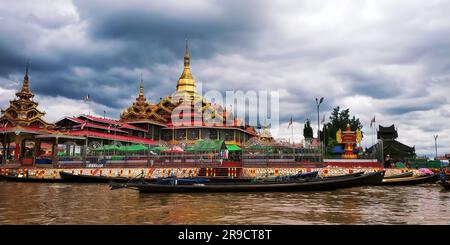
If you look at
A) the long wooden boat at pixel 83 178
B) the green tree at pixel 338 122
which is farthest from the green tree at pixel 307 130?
the long wooden boat at pixel 83 178

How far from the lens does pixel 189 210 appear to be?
15.5 metres

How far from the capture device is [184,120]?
55625mm

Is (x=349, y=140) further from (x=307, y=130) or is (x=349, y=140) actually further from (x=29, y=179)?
(x=29, y=179)

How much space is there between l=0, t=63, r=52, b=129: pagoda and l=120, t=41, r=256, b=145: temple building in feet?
43.6

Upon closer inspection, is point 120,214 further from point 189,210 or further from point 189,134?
point 189,134

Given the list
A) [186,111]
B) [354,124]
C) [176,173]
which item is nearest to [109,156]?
[176,173]

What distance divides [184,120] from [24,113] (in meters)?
22.9

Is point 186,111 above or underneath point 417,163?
above

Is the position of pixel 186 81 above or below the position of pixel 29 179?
above

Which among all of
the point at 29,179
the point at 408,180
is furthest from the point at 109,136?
the point at 408,180

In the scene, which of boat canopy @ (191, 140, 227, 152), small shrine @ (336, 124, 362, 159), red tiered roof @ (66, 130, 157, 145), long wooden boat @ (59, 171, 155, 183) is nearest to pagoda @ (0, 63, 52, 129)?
red tiered roof @ (66, 130, 157, 145)

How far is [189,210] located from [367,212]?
7709 millimetres

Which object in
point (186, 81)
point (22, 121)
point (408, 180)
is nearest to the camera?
point (408, 180)

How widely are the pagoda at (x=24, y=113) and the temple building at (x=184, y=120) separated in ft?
43.6
